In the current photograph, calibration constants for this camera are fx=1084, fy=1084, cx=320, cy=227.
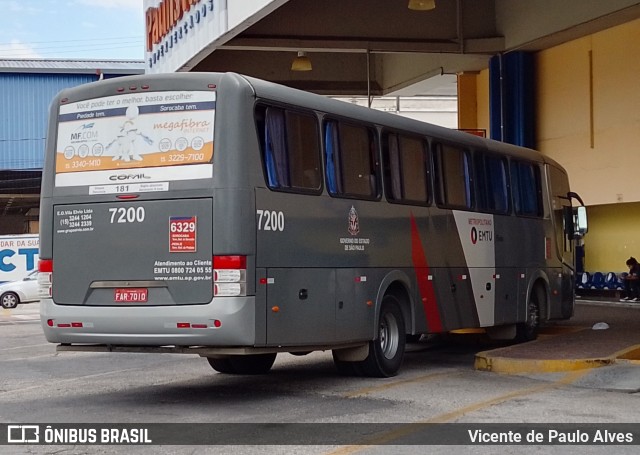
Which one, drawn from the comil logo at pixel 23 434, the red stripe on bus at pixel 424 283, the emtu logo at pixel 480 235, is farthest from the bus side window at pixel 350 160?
the comil logo at pixel 23 434

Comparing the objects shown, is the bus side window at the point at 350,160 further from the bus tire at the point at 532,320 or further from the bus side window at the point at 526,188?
the bus tire at the point at 532,320

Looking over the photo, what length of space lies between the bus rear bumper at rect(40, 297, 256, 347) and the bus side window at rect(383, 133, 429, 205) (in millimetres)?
3510

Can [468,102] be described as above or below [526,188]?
above

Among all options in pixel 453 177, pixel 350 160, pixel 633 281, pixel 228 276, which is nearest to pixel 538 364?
pixel 453 177

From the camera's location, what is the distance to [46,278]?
11.9 m

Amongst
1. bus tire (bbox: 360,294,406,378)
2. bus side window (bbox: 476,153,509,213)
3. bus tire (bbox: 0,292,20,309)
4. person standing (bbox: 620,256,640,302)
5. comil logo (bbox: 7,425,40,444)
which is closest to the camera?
comil logo (bbox: 7,425,40,444)

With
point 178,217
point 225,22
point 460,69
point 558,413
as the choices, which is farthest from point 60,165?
point 460,69

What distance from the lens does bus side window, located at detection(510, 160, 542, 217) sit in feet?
58.0

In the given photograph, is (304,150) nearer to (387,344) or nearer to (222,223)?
(222,223)

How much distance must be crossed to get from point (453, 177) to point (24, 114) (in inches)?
1816

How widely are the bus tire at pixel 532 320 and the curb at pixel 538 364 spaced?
3.63m

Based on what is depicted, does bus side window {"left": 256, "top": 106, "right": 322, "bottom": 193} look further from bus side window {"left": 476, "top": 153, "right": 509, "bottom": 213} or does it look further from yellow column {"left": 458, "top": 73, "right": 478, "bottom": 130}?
yellow column {"left": 458, "top": 73, "right": 478, "bottom": 130}

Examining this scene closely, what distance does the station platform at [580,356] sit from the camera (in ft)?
43.0

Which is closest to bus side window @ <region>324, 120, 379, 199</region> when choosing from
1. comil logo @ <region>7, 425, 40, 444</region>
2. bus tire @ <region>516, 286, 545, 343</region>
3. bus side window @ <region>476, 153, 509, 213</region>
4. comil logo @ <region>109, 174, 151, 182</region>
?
comil logo @ <region>109, 174, 151, 182</region>
